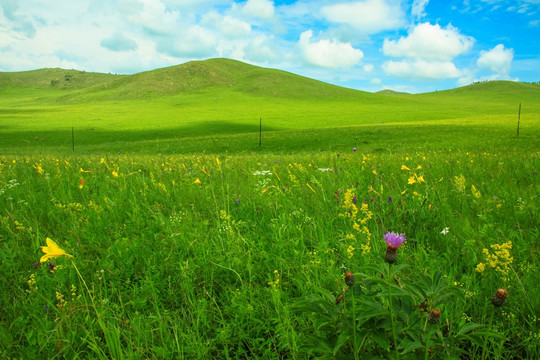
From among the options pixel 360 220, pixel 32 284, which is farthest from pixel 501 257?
pixel 32 284

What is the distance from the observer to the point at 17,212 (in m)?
3.55

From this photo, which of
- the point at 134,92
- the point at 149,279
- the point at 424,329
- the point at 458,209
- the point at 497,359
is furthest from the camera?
the point at 134,92

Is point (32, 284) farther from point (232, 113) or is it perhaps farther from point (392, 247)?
point (232, 113)

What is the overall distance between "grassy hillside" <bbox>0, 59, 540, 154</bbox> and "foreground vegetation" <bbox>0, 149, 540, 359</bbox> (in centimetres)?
962

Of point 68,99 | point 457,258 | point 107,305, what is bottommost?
point 107,305

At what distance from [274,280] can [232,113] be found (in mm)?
58002

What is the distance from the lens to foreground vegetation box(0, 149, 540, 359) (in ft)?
4.44

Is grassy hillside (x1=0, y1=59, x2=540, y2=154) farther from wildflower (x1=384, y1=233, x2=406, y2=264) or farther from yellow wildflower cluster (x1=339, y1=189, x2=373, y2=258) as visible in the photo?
wildflower (x1=384, y1=233, x2=406, y2=264)

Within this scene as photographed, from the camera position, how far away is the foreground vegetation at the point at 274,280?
53.3 inches

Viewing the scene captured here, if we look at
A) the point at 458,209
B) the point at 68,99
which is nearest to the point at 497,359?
the point at 458,209

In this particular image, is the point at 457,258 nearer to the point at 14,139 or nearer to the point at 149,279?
the point at 149,279

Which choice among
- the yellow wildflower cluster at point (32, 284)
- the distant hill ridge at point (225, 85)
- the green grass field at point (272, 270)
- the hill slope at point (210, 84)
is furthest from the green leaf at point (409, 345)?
the distant hill ridge at point (225, 85)

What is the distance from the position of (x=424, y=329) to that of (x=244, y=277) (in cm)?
129

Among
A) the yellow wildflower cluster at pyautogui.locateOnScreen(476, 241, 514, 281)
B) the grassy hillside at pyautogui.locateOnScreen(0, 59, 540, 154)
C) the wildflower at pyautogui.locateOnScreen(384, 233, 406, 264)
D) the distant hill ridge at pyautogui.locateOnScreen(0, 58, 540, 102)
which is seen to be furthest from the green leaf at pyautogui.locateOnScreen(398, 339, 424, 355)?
the distant hill ridge at pyautogui.locateOnScreen(0, 58, 540, 102)
